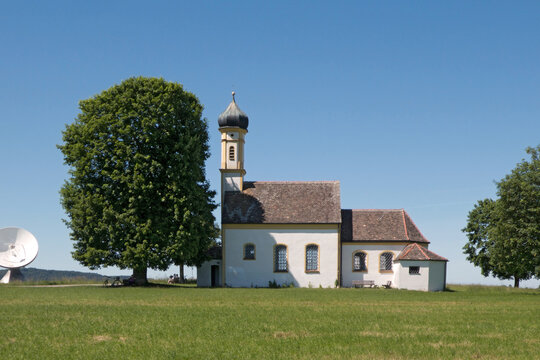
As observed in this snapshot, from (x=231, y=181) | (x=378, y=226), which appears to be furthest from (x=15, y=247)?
(x=378, y=226)

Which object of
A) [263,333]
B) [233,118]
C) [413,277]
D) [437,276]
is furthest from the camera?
[233,118]

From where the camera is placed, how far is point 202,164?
52438mm

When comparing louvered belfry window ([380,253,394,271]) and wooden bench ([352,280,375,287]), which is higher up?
louvered belfry window ([380,253,394,271])

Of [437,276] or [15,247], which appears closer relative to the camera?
[437,276]

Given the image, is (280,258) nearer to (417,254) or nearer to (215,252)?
(215,252)

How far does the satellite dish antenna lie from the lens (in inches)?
2111

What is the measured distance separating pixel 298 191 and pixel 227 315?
112ft

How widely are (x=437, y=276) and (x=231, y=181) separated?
19.3 m

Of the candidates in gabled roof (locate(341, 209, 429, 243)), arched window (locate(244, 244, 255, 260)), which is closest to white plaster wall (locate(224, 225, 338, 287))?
arched window (locate(244, 244, 255, 260))

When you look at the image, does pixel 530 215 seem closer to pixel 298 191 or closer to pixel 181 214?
pixel 298 191

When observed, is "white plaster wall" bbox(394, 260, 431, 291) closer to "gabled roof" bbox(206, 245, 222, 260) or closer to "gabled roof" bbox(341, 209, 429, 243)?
"gabled roof" bbox(341, 209, 429, 243)

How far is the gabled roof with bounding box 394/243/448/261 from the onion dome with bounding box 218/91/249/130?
58.7ft

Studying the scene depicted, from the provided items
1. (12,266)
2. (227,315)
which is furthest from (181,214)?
(227,315)

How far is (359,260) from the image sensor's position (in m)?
54.6
